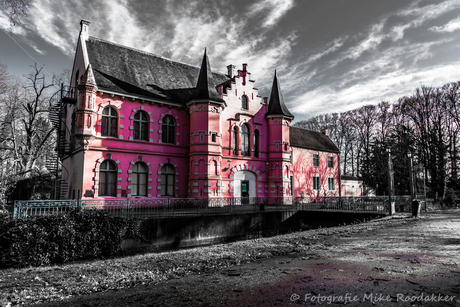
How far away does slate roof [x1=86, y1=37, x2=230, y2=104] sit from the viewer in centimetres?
2189

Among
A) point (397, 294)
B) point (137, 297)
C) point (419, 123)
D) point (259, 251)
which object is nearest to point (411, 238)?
point (259, 251)

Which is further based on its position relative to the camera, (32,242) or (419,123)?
(419,123)

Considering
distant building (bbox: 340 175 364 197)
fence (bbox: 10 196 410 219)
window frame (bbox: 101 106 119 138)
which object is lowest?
fence (bbox: 10 196 410 219)

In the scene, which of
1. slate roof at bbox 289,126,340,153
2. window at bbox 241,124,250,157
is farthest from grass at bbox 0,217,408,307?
slate roof at bbox 289,126,340,153

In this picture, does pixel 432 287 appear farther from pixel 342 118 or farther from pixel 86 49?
pixel 342 118

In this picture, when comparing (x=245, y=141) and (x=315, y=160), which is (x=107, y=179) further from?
(x=315, y=160)

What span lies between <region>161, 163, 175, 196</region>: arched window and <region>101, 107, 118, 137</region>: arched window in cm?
456

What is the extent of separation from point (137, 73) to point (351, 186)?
3222cm

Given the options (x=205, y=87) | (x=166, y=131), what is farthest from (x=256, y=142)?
(x=166, y=131)

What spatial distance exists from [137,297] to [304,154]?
31.5 metres

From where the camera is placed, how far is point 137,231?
547 inches

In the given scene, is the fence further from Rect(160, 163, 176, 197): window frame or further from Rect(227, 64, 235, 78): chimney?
Rect(227, 64, 235, 78): chimney

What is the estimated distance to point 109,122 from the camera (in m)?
20.8

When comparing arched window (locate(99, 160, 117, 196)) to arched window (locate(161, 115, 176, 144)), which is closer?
arched window (locate(99, 160, 117, 196))
